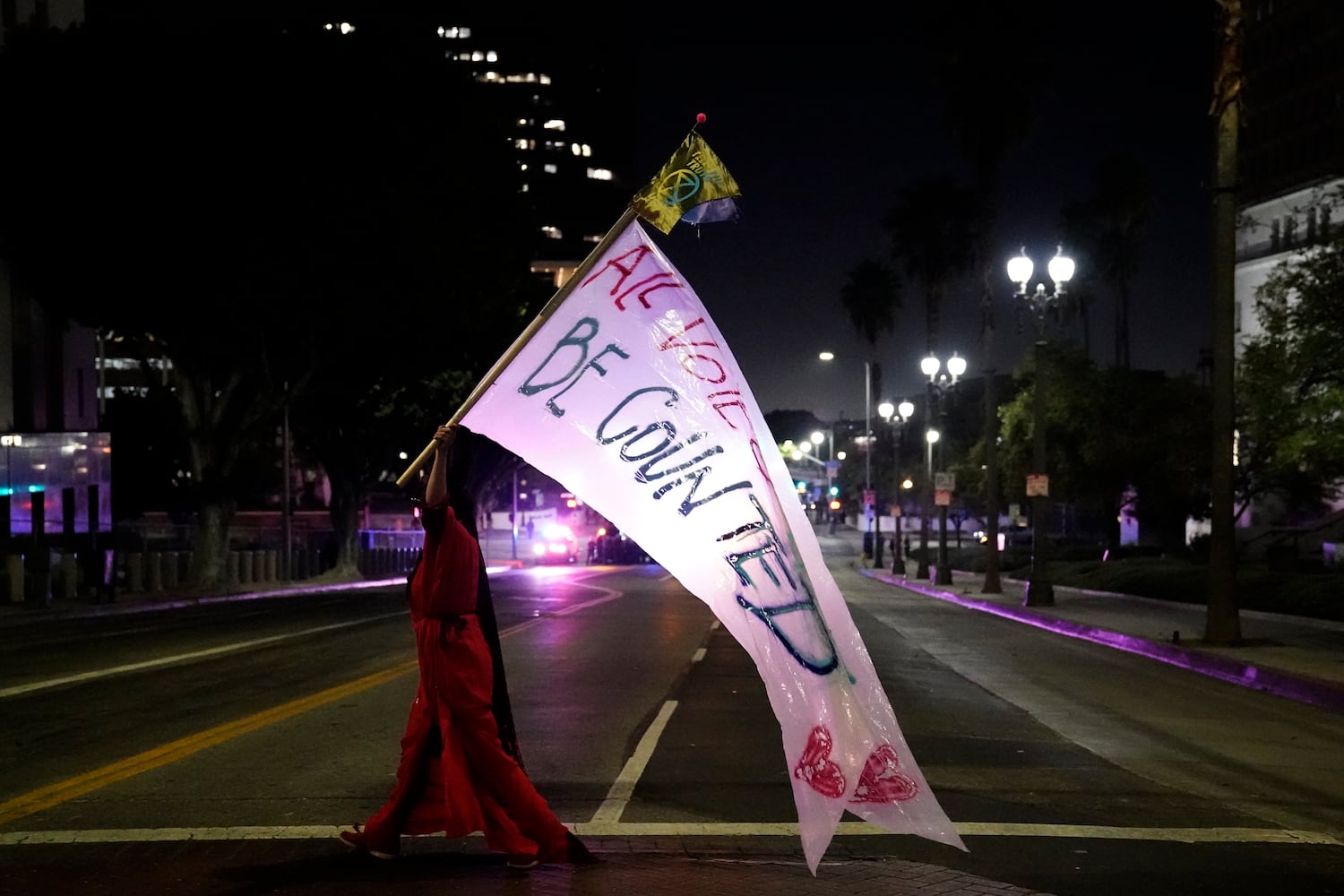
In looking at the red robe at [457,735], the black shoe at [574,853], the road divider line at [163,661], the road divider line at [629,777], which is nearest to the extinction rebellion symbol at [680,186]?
the red robe at [457,735]

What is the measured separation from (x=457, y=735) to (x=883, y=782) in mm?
2004

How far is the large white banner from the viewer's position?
18.5ft

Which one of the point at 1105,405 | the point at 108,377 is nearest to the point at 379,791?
the point at 1105,405

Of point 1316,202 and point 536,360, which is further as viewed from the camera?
point 1316,202

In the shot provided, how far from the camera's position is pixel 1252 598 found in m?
29.0

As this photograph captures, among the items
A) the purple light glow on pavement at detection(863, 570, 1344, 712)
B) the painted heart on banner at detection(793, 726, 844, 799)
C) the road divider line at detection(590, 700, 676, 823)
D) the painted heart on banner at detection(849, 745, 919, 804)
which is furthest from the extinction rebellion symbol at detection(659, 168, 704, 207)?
the purple light glow on pavement at detection(863, 570, 1344, 712)

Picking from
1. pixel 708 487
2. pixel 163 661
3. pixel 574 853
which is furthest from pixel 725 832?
pixel 163 661

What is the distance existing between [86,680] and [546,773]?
789 cm

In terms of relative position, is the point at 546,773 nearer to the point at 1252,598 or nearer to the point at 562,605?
the point at 562,605

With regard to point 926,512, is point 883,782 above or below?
above

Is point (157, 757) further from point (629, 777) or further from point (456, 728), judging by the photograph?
point (456, 728)

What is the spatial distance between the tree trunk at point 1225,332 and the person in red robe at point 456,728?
52.2 feet

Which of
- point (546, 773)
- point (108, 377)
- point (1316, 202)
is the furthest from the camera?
point (108, 377)

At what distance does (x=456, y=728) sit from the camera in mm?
6320
